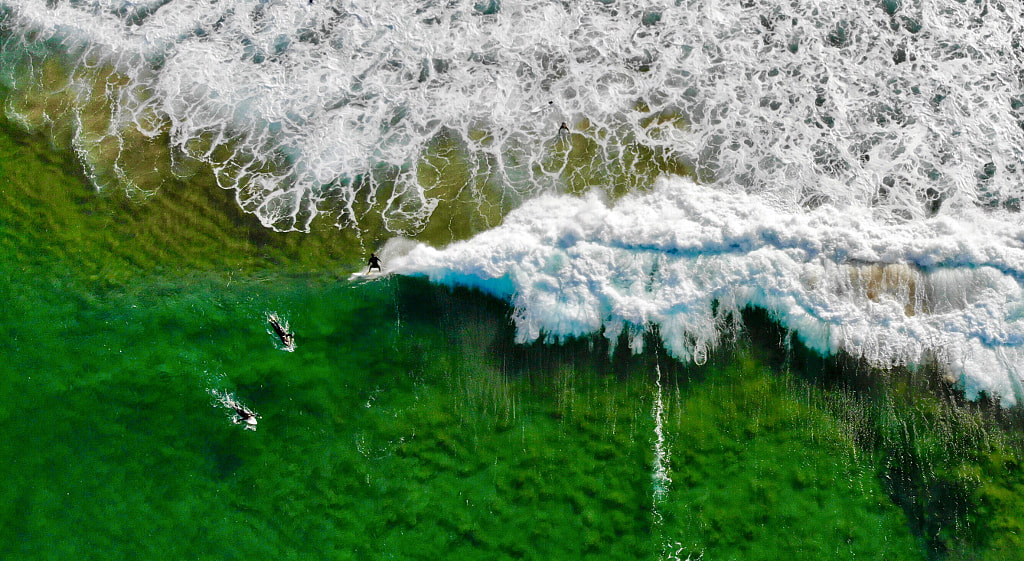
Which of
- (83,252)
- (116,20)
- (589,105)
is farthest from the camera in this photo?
(116,20)

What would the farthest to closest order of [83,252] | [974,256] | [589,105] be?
[589,105] < [83,252] < [974,256]

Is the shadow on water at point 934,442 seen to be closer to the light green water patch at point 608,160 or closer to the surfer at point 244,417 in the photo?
the light green water patch at point 608,160

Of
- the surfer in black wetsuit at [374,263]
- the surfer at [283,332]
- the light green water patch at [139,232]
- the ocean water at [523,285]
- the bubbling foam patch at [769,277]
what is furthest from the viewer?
the light green water patch at [139,232]

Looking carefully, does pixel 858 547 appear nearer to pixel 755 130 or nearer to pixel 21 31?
pixel 755 130

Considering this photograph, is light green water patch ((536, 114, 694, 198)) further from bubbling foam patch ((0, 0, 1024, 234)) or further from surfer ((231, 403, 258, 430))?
surfer ((231, 403, 258, 430))

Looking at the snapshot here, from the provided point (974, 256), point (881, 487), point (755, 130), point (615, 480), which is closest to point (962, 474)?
point (881, 487)

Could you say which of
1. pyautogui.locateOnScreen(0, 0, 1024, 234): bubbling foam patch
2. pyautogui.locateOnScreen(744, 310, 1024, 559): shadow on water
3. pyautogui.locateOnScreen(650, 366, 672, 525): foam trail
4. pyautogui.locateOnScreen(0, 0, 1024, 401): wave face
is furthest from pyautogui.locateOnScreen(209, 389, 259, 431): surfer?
pyautogui.locateOnScreen(744, 310, 1024, 559): shadow on water

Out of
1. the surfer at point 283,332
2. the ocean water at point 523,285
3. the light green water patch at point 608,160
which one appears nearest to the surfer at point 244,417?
the ocean water at point 523,285
